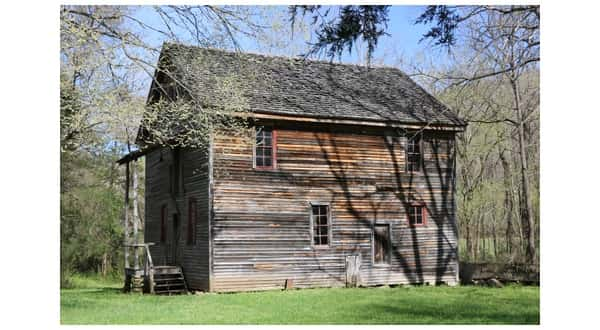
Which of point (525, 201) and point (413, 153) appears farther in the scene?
point (525, 201)

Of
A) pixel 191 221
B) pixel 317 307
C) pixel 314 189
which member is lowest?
pixel 317 307

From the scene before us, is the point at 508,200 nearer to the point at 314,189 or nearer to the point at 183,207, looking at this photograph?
the point at 314,189

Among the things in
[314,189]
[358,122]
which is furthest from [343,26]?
[314,189]

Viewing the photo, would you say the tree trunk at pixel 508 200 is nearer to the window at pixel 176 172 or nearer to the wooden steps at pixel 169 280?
the wooden steps at pixel 169 280

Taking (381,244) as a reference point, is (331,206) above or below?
above

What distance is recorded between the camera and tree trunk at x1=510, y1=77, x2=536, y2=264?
20531 mm

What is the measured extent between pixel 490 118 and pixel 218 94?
9.30 meters

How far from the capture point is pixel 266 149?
759 inches

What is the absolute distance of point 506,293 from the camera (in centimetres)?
1833

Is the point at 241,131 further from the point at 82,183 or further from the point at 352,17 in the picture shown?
the point at 82,183

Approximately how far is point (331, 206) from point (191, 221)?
3663 mm
